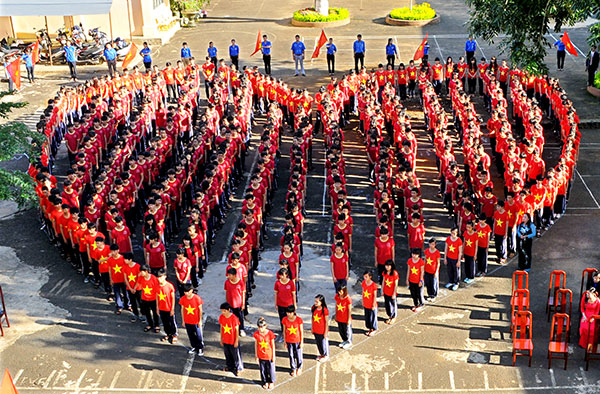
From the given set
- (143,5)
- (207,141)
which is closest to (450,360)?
(207,141)

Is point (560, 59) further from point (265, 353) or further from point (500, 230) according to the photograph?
point (265, 353)

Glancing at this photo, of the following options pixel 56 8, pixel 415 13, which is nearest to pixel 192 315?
pixel 56 8

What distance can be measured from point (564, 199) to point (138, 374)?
9.78 m

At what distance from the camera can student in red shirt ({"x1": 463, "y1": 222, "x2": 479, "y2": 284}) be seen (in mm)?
14508

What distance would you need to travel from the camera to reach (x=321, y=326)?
1233 centimetres

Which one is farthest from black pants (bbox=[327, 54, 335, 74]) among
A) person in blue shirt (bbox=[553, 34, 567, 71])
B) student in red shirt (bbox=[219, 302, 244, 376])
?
student in red shirt (bbox=[219, 302, 244, 376])

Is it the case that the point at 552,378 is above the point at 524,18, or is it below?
below

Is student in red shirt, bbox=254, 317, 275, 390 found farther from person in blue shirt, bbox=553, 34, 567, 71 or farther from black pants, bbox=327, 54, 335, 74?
person in blue shirt, bbox=553, 34, 567, 71

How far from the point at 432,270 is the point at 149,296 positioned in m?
4.84

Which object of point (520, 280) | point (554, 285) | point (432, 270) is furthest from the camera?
point (520, 280)

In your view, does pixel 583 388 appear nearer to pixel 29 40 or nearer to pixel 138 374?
pixel 138 374

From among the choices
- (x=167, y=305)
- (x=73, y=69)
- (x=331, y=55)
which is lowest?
(x=167, y=305)

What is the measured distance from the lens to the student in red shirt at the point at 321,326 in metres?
12.2

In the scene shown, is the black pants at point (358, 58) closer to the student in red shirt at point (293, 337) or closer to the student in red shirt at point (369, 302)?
the student in red shirt at point (369, 302)
